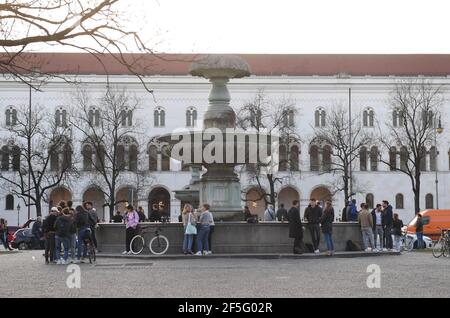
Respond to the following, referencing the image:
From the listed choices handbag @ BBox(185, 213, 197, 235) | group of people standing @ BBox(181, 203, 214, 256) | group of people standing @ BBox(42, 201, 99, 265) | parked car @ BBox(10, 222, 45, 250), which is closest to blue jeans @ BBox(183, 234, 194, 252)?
group of people standing @ BBox(181, 203, 214, 256)

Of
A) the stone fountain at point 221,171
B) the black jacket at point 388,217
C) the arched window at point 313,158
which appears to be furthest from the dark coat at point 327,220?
the arched window at point 313,158

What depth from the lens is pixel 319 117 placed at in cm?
7506

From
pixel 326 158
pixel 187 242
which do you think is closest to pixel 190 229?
pixel 187 242

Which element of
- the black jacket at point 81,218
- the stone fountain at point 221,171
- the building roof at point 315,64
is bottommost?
the black jacket at point 81,218

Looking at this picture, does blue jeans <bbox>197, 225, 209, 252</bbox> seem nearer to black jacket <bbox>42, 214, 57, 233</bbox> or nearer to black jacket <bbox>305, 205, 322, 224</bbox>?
black jacket <bbox>305, 205, 322, 224</bbox>

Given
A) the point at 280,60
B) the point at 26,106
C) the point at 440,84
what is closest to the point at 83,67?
the point at 26,106

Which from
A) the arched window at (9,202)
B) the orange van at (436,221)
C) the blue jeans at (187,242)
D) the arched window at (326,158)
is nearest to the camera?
the blue jeans at (187,242)

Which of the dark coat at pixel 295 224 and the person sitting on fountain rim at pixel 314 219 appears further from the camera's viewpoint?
the person sitting on fountain rim at pixel 314 219

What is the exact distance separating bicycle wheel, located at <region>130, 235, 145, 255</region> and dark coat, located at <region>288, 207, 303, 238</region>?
432 centimetres

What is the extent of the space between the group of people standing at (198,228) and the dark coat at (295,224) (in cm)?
221

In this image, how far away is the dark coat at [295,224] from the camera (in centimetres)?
2188

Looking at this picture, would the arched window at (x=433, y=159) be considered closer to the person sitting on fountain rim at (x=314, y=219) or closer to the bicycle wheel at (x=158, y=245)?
the person sitting on fountain rim at (x=314, y=219)

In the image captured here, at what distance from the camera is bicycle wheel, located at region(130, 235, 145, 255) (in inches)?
896
